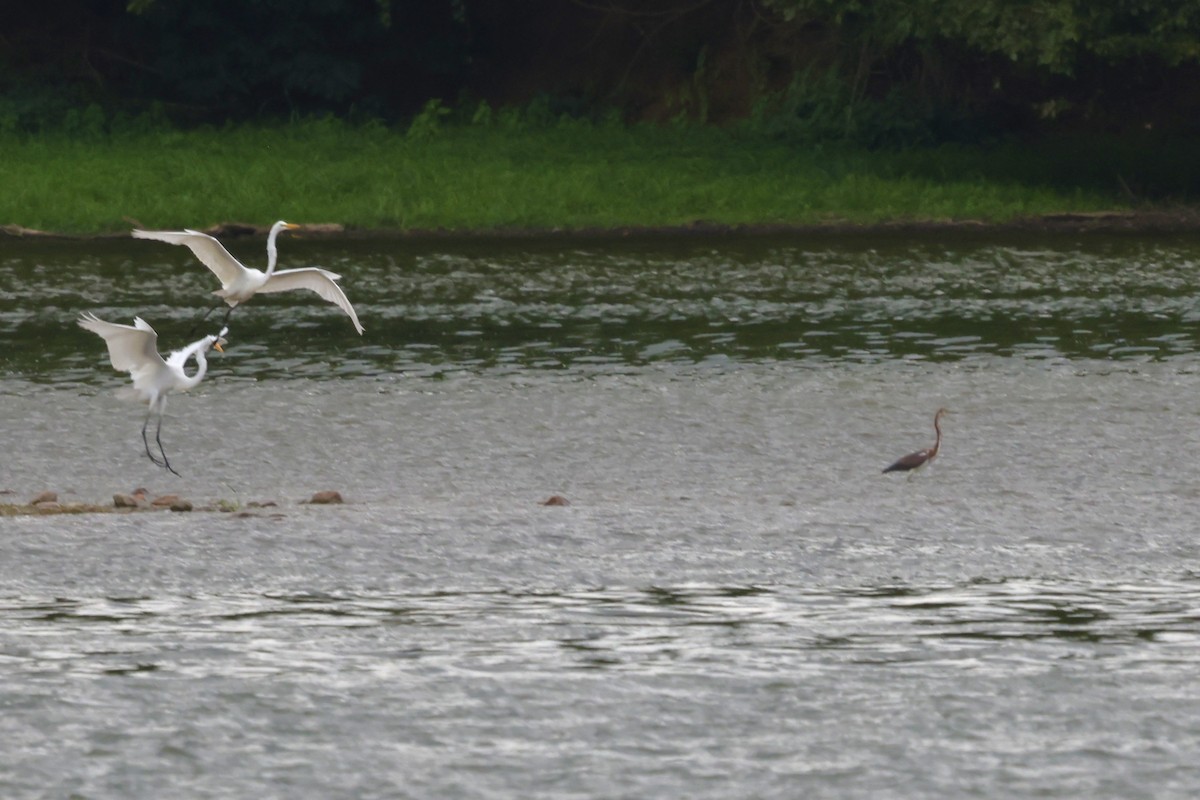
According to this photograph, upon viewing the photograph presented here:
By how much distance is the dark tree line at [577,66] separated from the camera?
34.8m

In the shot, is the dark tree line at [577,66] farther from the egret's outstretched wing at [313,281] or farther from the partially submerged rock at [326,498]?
the partially submerged rock at [326,498]

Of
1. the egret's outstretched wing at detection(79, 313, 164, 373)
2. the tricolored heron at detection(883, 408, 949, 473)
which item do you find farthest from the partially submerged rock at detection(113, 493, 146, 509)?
the tricolored heron at detection(883, 408, 949, 473)

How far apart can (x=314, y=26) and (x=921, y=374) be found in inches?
874

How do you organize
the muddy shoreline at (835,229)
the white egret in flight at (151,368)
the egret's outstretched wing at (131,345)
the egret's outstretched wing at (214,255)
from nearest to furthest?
the egret's outstretched wing at (131,345) → the white egret in flight at (151,368) → the egret's outstretched wing at (214,255) → the muddy shoreline at (835,229)

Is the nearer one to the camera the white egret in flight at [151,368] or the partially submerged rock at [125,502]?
the partially submerged rock at [125,502]

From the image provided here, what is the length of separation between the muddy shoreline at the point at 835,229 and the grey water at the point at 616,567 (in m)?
8.11

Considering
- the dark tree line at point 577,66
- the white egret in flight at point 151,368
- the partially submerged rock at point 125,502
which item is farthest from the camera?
the dark tree line at point 577,66

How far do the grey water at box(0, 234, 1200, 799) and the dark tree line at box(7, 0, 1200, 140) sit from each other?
43.1 feet

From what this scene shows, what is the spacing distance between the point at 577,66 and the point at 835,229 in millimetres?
11408

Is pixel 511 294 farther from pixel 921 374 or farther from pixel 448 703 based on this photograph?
pixel 448 703

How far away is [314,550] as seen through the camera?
11.6 meters

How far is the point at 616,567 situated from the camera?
37.2 ft

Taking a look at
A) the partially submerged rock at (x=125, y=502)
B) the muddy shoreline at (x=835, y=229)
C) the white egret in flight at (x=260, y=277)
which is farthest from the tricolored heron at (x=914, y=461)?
the muddy shoreline at (x=835, y=229)

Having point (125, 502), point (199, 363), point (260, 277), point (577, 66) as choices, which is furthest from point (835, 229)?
point (125, 502)
